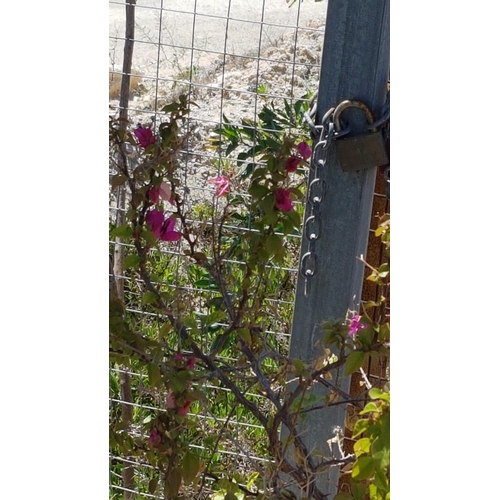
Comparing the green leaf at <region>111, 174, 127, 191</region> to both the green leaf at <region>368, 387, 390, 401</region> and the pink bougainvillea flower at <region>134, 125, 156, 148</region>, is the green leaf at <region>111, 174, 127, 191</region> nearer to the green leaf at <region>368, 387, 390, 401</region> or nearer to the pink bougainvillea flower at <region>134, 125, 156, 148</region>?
the pink bougainvillea flower at <region>134, 125, 156, 148</region>

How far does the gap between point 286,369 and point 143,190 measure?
356 mm

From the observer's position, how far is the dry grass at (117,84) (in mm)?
1688

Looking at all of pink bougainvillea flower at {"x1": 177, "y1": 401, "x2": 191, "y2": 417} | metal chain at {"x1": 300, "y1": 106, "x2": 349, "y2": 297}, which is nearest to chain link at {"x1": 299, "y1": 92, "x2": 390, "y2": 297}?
metal chain at {"x1": 300, "y1": 106, "x2": 349, "y2": 297}

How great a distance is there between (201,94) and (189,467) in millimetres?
958

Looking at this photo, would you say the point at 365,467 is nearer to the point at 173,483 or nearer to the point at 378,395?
the point at 378,395

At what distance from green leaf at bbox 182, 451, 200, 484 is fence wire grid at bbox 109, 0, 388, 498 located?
0.39m

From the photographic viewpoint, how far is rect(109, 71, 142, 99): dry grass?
66.4 inches

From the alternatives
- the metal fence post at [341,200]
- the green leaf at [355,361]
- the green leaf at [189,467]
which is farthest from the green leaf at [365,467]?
the metal fence post at [341,200]

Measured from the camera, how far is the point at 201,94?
1.74 meters

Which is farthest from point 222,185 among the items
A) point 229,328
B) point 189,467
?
point 189,467
